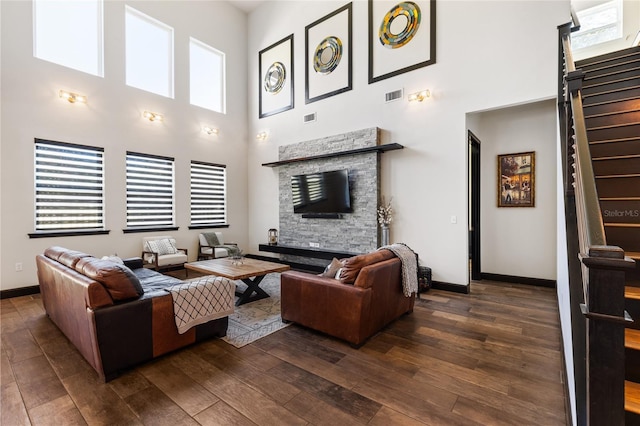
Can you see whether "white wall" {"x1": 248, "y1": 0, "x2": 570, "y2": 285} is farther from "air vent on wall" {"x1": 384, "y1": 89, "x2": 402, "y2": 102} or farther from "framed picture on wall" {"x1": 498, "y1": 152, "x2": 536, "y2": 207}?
"framed picture on wall" {"x1": 498, "y1": 152, "x2": 536, "y2": 207}

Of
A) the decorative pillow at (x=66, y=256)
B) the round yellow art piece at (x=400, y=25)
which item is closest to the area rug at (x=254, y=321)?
the decorative pillow at (x=66, y=256)

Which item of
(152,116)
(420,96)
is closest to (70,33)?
(152,116)

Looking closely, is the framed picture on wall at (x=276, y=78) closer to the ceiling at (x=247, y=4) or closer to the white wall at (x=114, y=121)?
the white wall at (x=114, y=121)

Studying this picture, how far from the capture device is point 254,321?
11.3ft

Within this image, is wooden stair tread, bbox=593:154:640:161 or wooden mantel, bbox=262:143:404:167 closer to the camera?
wooden stair tread, bbox=593:154:640:161

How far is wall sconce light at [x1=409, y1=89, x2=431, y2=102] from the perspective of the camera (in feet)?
16.0

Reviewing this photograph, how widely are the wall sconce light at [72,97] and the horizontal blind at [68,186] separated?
0.79m

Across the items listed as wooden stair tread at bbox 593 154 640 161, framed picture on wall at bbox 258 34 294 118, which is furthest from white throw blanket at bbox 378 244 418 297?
framed picture on wall at bbox 258 34 294 118

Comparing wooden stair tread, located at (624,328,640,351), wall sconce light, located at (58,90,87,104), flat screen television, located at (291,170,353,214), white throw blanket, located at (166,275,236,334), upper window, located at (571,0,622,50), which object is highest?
upper window, located at (571,0,622,50)

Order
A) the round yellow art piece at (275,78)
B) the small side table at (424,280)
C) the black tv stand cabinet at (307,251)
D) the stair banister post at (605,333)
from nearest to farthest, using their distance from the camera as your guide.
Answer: the stair banister post at (605,333), the small side table at (424,280), the black tv stand cabinet at (307,251), the round yellow art piece at (275,78)

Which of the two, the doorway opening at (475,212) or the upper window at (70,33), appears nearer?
the upper window at (70,33)

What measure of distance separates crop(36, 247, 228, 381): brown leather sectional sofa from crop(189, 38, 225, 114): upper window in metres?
5.26

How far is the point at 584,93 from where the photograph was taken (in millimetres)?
3834

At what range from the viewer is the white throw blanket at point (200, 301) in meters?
2.62
